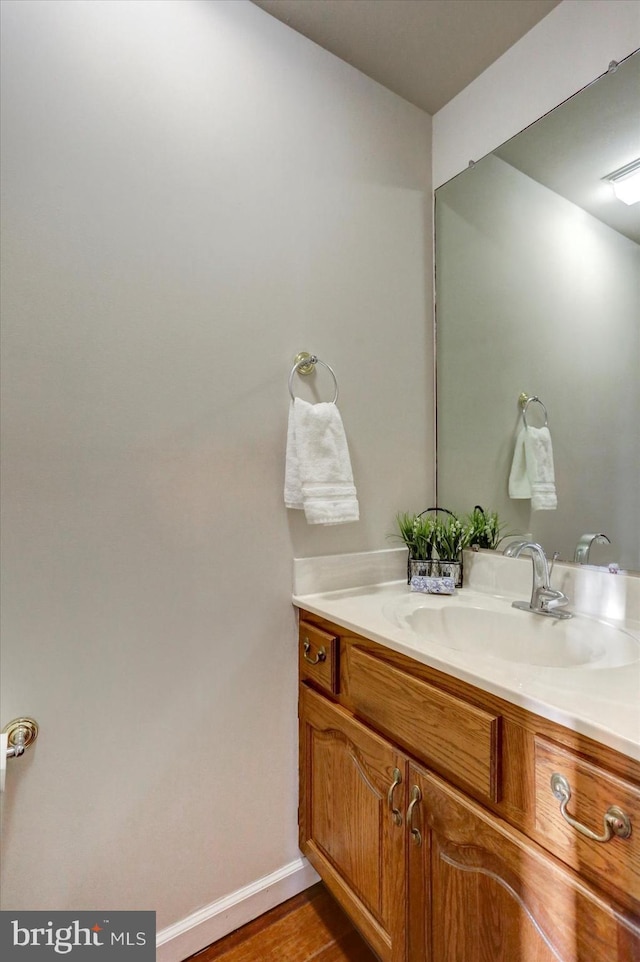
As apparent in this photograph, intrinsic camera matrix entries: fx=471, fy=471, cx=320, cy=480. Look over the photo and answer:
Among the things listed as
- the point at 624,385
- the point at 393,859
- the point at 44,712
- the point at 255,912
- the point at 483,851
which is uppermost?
the point at 624,385

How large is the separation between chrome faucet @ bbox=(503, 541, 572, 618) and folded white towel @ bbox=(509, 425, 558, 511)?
0.65ft

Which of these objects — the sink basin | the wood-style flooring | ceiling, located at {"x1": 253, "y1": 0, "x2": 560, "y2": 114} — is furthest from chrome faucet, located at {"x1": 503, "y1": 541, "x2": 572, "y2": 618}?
ceiling, located at {"x1": 253, "y1": 0, "x2": 560, "y2": 114}

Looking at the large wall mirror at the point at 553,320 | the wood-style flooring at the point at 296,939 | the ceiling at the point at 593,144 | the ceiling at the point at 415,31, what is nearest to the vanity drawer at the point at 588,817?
the large wall mirror at the point at 553,320

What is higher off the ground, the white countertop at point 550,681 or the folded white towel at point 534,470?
the folded white towel at point 534,470

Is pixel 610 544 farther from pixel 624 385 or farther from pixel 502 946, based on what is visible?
pixel 502 946

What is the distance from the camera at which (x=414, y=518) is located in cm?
155

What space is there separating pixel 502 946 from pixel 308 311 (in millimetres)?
1420

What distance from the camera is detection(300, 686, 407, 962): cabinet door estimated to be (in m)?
0.98

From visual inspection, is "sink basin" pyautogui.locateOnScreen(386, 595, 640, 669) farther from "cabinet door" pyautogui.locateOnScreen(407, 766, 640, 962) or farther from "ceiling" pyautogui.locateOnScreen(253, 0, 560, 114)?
"ceiling" pyautogui.locateOnScreen(253, 0, 560, 114)

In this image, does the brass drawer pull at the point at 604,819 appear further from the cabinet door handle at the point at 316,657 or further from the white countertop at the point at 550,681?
the cabinet door handle at the point at 316,657

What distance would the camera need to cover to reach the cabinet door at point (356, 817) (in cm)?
98

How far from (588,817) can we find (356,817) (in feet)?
2.08

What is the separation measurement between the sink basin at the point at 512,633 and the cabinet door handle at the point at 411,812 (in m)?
0.29

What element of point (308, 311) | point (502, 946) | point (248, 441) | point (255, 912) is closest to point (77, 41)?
point (308, 311)
